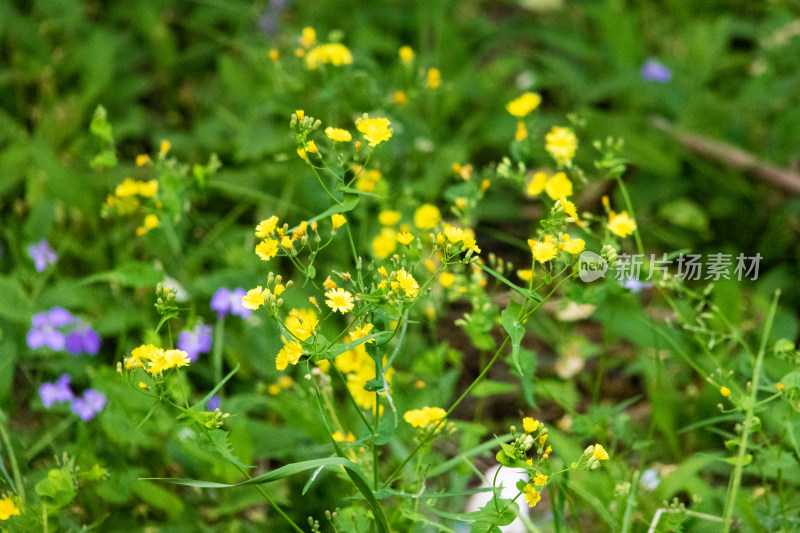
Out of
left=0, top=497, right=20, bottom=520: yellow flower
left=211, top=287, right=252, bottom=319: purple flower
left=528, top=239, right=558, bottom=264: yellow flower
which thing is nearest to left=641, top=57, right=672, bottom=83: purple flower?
left=211, top=287, right=252, bottom=319: purple flower

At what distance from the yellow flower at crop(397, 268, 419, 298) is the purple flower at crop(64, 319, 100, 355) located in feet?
3.55

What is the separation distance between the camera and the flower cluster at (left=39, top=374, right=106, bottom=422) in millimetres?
1628

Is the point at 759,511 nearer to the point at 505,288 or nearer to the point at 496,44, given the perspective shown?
the point at 505,288

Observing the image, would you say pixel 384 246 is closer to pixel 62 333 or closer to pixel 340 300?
pixel 340 300

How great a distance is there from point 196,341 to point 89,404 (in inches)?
10.3

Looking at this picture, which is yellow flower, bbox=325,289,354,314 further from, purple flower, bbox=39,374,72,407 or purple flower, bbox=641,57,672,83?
purple flower, bbox=641,57,672,83

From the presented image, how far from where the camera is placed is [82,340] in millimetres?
1840

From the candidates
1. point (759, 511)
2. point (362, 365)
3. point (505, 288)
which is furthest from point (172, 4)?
point (759, 511)

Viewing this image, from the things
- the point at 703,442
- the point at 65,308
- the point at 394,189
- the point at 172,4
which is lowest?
the point at 703,442

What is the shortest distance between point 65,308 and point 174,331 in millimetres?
272

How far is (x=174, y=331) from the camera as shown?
1.95 m

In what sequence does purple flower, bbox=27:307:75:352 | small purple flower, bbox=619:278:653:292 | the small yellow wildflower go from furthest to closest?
purple flower, bbox=27:307:75:352 < small purple flower, bbox=619:278:653:292 < the small yellow wildflower

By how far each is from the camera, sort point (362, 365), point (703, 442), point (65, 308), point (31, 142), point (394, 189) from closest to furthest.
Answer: point (362, 365) < point (703, 442) < point (65, 308) < point (394, 189) < point (31, 142)

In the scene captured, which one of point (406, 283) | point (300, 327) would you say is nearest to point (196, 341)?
point (300, 327)
